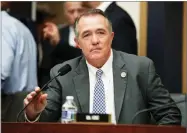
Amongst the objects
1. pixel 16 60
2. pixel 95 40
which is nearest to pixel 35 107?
pixel 95 40

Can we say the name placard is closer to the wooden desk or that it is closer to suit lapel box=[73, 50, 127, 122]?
the wooden desk

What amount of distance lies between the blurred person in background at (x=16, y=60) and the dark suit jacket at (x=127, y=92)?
31cm

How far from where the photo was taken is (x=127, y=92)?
2.25 m

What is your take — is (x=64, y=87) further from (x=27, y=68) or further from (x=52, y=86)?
(x=27, y=68)

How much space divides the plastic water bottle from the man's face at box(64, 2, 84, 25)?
0.54 meters

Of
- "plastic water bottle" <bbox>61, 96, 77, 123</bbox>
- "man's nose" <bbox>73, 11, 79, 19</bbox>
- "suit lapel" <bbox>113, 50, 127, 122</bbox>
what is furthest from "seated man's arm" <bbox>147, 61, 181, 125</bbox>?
"man's nose" <bbox>73, 11, 79, 19</bbox>

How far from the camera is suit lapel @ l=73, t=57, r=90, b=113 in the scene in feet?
7.38

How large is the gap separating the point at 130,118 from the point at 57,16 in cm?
89

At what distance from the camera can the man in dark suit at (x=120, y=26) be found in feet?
8.05

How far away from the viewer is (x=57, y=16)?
2.77 m

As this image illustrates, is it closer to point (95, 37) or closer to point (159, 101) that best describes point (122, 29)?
point (95, 37)

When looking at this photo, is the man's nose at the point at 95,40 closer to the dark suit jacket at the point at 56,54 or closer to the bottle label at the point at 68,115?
the dark suit jacket at the point at 56,54

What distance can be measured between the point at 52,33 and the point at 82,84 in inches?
22.2

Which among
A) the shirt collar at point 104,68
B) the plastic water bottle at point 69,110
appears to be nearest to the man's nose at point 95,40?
the shirt collar at point 104,68
